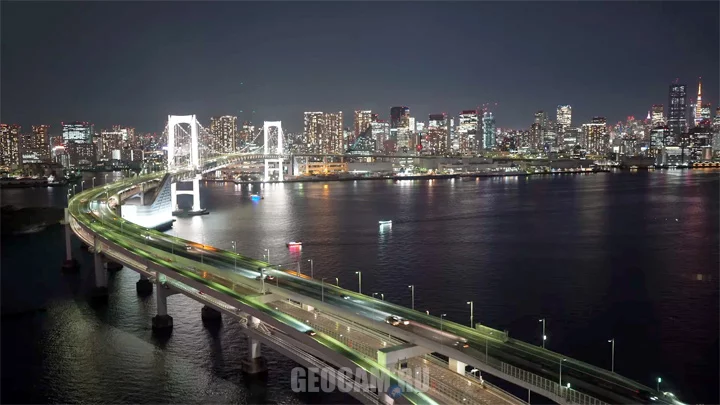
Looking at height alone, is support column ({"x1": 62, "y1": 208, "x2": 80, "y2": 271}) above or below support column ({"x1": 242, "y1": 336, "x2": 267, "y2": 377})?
above

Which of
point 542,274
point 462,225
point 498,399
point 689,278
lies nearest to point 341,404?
point 498,399

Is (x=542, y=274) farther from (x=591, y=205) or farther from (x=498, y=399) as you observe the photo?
(x=591, y=205)

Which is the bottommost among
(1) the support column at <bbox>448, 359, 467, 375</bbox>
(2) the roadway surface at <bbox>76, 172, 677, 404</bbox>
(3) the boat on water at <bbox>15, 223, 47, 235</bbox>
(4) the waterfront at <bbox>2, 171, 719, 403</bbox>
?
(4) the waterfront at <bbox>2, 171, 719, 403</bbox>

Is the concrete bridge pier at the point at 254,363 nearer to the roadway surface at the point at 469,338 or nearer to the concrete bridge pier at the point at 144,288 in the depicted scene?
the roadway surface at the point at 469,338

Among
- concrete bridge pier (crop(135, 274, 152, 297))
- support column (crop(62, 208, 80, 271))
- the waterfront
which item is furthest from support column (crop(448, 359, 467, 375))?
support column (crop(62, 208, 80, 271))

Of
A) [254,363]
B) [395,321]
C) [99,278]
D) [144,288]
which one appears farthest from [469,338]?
[99,278]

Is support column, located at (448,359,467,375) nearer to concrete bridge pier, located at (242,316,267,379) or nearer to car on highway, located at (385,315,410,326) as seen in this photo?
car on highway, located at (385,315,410,326)
